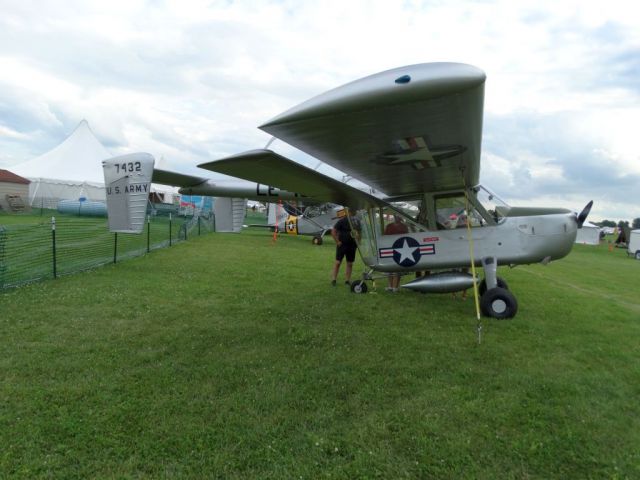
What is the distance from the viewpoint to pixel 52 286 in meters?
7.18

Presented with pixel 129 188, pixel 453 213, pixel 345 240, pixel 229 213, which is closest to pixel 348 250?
pixel 345 240

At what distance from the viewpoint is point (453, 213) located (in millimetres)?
6930

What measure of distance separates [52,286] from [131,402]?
522cm

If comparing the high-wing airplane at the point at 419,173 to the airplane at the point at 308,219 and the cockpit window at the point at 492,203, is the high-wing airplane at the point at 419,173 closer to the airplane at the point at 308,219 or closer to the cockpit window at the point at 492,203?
the cockpit window at the point at 492,203

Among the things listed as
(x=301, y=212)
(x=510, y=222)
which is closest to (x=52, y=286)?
(x=510, y=222)

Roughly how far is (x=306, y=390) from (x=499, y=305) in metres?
3.86

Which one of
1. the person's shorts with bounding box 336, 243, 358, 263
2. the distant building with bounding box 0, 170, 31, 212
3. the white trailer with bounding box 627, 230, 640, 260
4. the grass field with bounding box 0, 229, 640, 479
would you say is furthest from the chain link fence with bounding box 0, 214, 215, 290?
the white trailer with bounding box 627, 230, 640, 260

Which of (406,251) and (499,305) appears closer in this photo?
(499,305)

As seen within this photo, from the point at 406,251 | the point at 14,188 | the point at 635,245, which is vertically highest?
the point at 14,188

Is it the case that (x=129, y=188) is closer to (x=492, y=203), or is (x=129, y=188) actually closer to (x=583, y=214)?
(x=492, y=203)

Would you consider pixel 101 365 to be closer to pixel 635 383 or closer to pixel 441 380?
pixel 441 380

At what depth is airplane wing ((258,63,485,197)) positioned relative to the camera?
2.61 meters

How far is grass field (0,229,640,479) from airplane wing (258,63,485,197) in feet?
7.45

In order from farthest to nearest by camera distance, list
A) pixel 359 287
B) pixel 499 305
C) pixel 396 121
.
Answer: pixel 359 287
pixel 499 305
pixel 396 121
